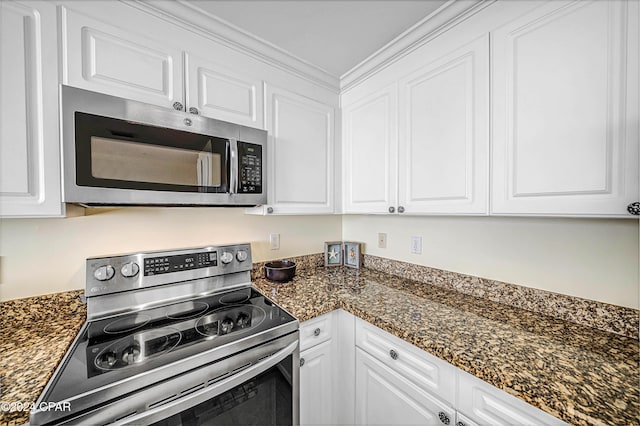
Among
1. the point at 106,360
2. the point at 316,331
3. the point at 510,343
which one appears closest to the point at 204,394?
the point at 106,360

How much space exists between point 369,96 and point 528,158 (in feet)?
3.08

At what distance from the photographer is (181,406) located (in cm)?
81

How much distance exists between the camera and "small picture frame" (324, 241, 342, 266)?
195 cm

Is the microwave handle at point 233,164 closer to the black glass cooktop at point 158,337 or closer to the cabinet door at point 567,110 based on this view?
the black glass cooktop at point 158,337

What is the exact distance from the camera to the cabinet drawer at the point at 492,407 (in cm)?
69

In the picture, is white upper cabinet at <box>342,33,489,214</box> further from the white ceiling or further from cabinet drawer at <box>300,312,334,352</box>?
cabinet drawer at <box>300,312,334,352</box>

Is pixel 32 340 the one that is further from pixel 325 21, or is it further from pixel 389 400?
pixel 325 21

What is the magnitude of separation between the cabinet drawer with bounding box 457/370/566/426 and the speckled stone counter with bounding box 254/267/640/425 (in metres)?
0.06

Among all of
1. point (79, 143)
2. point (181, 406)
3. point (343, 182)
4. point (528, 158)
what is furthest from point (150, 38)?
point (528, 158)

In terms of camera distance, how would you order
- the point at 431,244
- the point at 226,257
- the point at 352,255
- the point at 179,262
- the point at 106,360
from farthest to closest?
the point at 352,255
the point at 431,244
the point at 226,257
the point at 179,262
the point at 106,360

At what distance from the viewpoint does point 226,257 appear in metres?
1.46

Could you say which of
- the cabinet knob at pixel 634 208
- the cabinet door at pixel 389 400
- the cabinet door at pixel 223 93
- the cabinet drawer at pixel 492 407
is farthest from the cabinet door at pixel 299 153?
the cabinet knob at pixel 634 208

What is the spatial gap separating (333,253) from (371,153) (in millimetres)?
823

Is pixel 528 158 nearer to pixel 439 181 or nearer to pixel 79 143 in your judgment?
pixel 439 181
